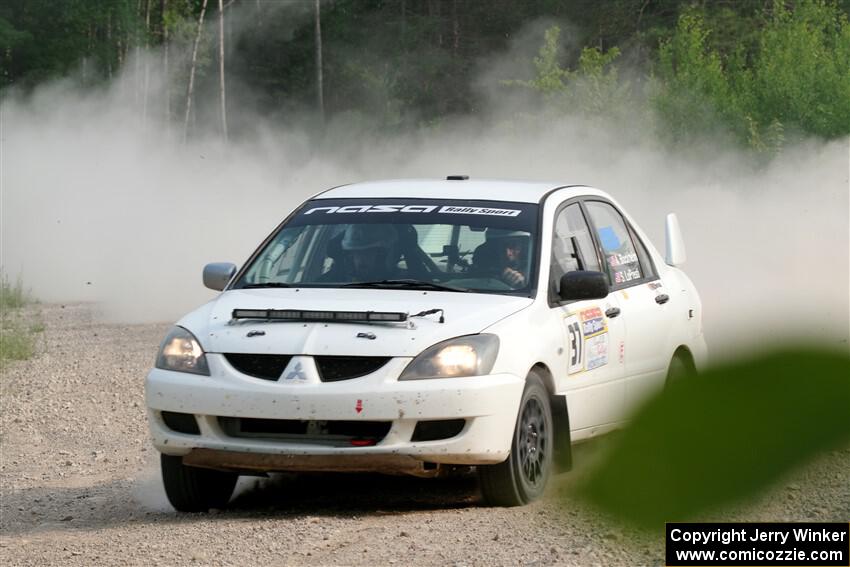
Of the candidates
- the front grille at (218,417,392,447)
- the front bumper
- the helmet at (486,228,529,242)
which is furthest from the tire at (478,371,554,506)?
the helmet at (486,228,529,242)

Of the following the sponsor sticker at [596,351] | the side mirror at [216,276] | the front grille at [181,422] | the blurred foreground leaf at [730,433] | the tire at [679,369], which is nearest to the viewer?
the blurred foreground leaf at [730,433]

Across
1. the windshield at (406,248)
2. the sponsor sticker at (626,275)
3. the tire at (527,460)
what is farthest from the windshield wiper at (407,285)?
the sponsor sticker at (626,275)

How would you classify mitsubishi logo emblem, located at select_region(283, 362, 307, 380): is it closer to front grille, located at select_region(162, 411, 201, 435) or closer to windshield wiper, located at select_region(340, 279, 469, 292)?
front grille, located at select_region(162, 411, 201, 435)

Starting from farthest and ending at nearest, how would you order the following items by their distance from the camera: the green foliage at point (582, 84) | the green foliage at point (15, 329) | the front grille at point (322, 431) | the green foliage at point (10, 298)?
the green foliage at point (582, 84) → the green foliage at point (10, 298) → the green foliage at point (15, 329) → the front grille at point (322, 431)

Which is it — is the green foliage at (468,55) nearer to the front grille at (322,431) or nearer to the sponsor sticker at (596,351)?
the sponsor sticker at (596,351)

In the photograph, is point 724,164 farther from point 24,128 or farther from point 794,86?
point 24,128

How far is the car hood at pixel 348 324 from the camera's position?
7.34m

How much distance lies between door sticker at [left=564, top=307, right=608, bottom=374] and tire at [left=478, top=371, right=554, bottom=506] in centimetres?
35

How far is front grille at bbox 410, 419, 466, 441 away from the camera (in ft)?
24.0

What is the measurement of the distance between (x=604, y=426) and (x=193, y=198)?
3021 cm

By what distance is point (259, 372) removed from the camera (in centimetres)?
744

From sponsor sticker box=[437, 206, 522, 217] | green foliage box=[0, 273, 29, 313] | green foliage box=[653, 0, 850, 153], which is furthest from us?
green foliage box=[653, 0, 850, 153]

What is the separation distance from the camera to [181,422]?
764cm

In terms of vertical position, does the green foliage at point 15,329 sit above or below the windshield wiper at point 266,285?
below
